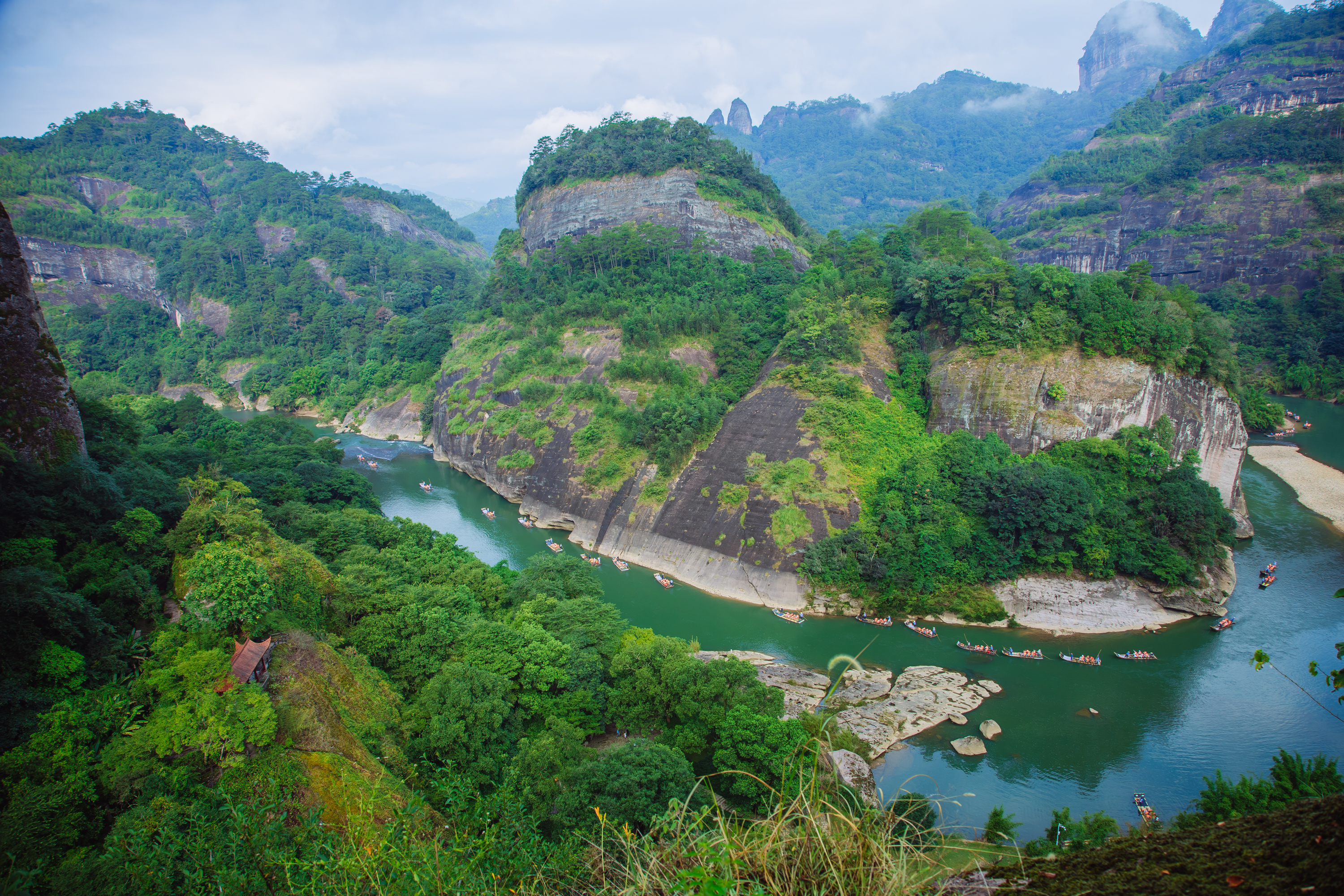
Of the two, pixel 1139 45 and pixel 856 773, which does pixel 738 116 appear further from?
pixel 856 773

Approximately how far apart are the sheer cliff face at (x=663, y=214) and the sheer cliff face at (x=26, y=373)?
3641 cm

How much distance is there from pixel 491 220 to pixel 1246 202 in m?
158

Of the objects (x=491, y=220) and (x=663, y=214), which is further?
(x=491, y=220)

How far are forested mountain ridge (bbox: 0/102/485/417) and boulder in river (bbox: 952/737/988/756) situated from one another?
45952mm

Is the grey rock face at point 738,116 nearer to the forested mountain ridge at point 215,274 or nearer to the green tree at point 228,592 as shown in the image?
the forested mountain ridge at point 215,274

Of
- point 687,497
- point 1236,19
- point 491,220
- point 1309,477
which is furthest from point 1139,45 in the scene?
point 687,497

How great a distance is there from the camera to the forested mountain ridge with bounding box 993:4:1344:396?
47.5 metres

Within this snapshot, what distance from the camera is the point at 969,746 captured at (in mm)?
17297

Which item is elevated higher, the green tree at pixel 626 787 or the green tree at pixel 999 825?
the green tree at pixel 626 787

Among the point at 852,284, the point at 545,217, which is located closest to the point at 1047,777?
the point at 852,284

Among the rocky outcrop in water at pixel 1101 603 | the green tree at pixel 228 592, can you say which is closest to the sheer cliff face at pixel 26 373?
the green tree at pixel 228 592

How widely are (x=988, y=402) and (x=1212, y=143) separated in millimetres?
51079

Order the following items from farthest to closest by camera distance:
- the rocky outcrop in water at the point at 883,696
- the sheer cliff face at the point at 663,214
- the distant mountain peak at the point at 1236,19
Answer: the distant mountain peak at the point at 1236,19
the sheer cliff face at the point at 663,214
the rocky outcrop in water at the point at 883,696

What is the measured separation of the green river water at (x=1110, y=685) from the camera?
16.3 meters
